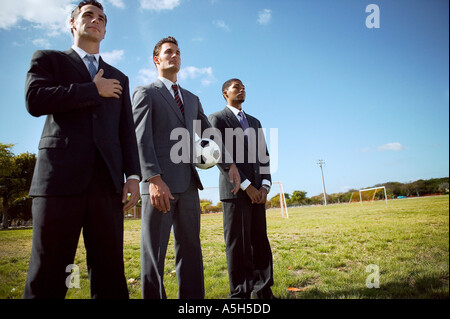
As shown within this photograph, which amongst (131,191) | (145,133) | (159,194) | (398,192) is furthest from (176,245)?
(398,192)

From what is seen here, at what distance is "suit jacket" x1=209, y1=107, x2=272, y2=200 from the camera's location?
3.35 metres

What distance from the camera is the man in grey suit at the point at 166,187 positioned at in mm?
2162

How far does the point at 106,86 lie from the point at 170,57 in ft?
3.36

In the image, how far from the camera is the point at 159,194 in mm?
2129

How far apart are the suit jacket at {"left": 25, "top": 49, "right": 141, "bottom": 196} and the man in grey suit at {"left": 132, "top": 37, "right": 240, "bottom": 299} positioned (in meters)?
0.29

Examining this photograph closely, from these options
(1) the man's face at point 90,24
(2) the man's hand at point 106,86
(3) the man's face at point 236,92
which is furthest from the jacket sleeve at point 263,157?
(1) the man's face at point 90,24

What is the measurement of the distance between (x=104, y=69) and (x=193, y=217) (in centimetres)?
141

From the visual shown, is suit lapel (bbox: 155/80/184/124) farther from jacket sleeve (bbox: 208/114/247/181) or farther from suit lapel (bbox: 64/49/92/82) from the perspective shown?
suit lapel (bbox: 64/49/92/82)

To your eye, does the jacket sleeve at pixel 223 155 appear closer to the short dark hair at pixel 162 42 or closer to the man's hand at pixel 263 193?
the man's hand at pixel 263 193

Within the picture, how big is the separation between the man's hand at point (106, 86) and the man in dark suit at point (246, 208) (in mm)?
1731

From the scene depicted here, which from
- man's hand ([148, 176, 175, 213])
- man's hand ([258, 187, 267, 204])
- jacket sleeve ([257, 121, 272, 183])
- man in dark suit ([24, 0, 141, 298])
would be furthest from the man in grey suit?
jacket sleeve ([257, 121, 272, 183])

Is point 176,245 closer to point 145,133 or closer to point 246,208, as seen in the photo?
point 145,133

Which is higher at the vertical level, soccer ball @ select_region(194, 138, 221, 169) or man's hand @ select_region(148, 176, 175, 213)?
soccer ball @ select_region(194, 138, 221, 169)
